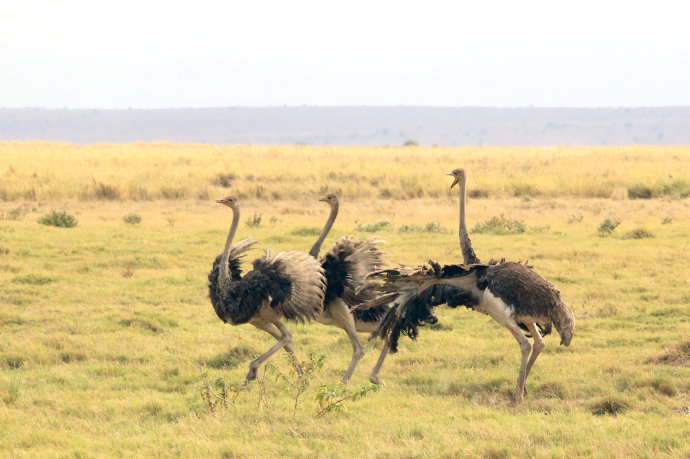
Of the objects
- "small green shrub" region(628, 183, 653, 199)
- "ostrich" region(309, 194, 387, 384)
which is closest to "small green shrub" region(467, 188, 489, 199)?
"small green shrub" region(628, 183, 653, 199)

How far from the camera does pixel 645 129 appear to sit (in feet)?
505

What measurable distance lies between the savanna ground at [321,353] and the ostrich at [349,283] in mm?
200

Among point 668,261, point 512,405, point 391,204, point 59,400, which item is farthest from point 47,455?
point 391,204

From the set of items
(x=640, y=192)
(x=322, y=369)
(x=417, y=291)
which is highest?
(x=417, y=291)

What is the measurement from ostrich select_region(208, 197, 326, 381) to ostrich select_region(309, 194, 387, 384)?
0.19 meters

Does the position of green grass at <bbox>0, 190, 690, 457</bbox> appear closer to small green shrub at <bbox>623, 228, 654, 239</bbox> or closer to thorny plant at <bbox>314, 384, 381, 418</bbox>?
thorny plant at <bbox>314, 384, 381, 418</bbox>

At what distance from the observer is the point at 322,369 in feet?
26.9

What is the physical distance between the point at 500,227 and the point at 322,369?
379 inches

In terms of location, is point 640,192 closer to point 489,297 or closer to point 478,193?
point 478,193

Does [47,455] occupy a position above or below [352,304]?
below

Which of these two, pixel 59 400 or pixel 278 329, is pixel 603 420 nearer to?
pixel 278 329

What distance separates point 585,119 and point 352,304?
16268cm

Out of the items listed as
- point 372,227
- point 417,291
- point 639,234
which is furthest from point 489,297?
point 372,227

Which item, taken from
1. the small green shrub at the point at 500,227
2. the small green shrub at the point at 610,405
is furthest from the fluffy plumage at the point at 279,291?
the small green shrub at the point at 500,227
